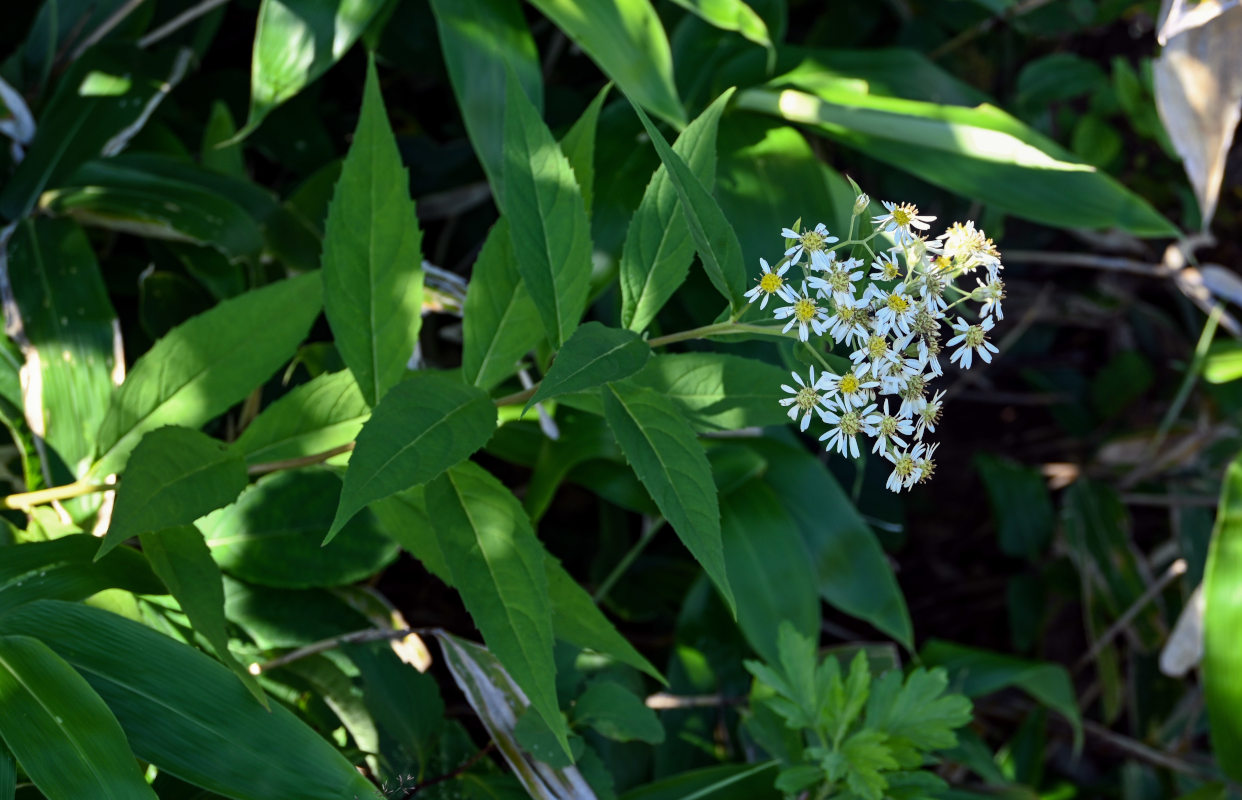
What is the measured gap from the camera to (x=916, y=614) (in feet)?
6.20

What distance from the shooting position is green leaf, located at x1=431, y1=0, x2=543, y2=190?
3.73 ft

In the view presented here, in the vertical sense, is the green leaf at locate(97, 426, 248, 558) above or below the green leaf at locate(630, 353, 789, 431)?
below

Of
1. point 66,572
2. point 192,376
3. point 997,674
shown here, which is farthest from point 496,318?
point 997,674

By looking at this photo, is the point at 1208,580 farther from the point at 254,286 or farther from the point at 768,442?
the point at 254,286

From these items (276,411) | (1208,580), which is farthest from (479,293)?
(1208,580)

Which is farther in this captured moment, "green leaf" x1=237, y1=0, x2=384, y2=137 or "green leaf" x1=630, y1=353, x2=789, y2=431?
"green leaf" x1=237, y1=0, x2=384, y2=137

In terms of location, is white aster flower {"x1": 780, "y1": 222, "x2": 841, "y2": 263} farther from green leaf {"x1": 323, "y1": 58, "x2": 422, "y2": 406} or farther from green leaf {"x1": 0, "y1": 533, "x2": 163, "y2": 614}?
green leaf {"x1": 0, "y1": 533, "x2": 163, "y2": 614}

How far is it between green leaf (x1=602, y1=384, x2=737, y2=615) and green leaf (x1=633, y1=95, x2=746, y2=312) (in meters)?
0.10

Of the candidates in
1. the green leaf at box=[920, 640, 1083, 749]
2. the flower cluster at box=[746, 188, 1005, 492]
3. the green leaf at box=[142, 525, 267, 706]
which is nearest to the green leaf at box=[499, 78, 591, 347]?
the flower cluster at box=[746, 188, 1005, 492]

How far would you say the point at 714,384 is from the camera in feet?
2.56

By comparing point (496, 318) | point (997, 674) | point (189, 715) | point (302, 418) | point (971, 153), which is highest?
point (971, 153)

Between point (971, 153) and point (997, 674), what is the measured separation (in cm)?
74

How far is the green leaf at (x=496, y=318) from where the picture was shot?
824 millimetres

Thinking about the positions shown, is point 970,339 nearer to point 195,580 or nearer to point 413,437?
point 413,437
